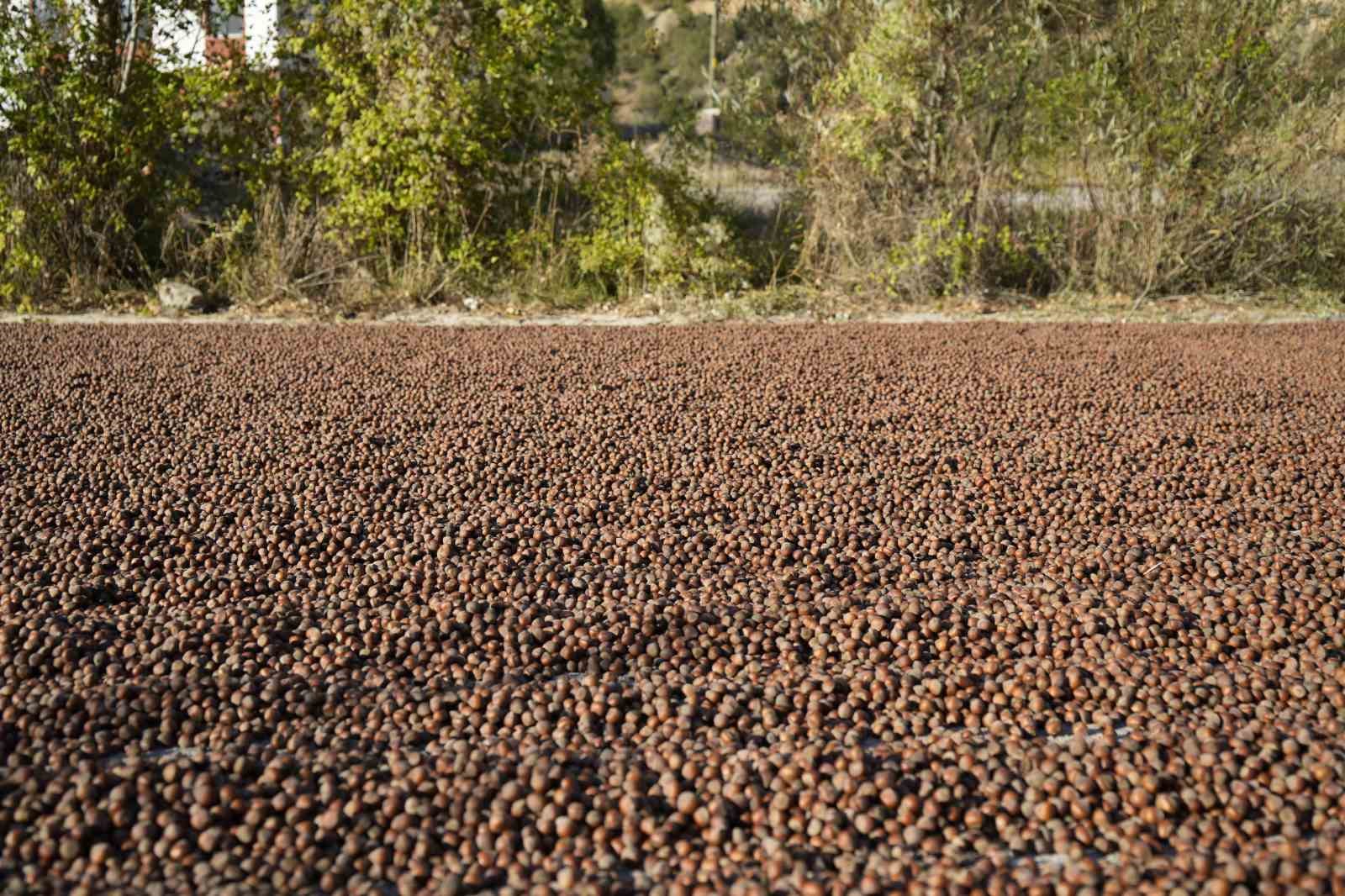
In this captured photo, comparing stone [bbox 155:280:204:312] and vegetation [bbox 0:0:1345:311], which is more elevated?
vegetation [bbox 0:0:1345:311]

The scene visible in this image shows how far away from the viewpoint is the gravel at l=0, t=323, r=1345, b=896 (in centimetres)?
232

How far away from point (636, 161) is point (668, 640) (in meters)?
6.49

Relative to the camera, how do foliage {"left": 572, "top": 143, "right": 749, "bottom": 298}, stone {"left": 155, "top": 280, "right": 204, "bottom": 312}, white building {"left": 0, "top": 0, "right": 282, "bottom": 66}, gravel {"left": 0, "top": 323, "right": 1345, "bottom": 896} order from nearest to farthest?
gravel {"left": 0, "top": 323, "right": 1345, "bottom": 896} → stone {"left": 155, "top": 280, "right": 204, "bottom": 312} → white building {"left": 0, "top": 0, "right": 282, "bottom": 66} → foliage {"left": 572, "top": 143, "right": 749, "bottom": 298}

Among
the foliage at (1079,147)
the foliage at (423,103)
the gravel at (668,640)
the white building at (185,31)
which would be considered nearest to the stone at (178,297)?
the foliage at (423,103)

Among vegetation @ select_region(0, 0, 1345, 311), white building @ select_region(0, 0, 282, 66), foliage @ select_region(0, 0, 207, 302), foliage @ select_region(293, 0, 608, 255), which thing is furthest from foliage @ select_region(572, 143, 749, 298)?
foliage @ select_region(0, 0, 207, 302)

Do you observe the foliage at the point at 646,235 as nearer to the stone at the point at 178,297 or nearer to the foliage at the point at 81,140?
the stone at the point at 178,297

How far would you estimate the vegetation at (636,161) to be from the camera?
842 centimetres

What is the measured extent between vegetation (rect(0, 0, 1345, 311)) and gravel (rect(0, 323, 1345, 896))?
3076 millimetres

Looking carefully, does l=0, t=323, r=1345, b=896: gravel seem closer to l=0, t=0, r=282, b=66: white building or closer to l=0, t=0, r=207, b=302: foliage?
l=0, t=0, r=207, b=302: foliage

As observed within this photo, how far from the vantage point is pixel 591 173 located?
9125 millimetres

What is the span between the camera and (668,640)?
10.6ft

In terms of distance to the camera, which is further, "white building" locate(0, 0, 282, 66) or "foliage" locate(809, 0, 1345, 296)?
"foliage" locate(809, 0, 1345, 296)

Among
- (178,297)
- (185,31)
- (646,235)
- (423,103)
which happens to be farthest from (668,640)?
(185,31)

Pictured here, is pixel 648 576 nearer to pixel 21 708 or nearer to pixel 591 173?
pixel 21 708
